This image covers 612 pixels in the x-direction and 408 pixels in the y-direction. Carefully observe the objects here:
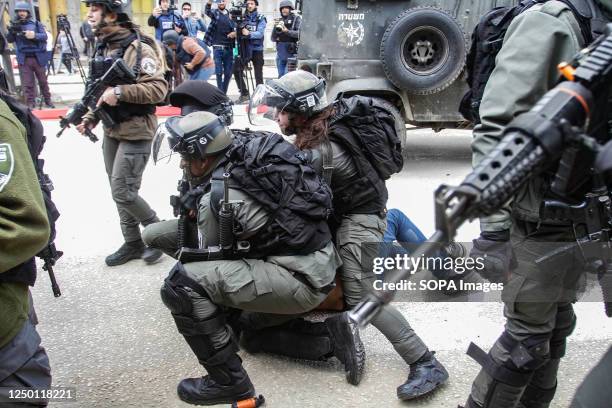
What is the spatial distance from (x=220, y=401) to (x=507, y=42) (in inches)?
70.4

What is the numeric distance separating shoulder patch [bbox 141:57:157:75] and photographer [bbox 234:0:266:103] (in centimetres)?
676

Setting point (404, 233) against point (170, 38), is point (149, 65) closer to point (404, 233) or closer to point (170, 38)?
point (404, 233)

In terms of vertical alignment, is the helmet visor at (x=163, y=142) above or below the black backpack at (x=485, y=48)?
below

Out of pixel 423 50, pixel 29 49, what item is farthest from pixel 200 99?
pixel 29 49

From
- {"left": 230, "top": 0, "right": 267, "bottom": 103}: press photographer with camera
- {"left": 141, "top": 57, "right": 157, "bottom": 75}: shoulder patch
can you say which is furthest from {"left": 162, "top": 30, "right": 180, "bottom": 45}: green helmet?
{"left": 141, "top": 57, "right": 157, "bottom": 75}: shoulder patch

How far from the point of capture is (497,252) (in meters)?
2.09

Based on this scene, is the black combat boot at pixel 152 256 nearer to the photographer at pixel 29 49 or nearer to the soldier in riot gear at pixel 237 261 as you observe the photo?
the soldier in riot gear at pixel 237 261

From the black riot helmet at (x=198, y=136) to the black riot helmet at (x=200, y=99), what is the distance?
93cm

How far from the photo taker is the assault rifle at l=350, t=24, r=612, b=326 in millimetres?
1332

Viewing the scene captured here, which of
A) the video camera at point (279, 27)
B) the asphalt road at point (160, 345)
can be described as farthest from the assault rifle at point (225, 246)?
the video camera at point (279, 27)

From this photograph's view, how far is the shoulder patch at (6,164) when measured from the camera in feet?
5.25

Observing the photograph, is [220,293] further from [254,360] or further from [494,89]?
[494,89]

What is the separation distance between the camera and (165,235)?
10.8ft

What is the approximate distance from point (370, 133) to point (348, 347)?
39.8 inches
